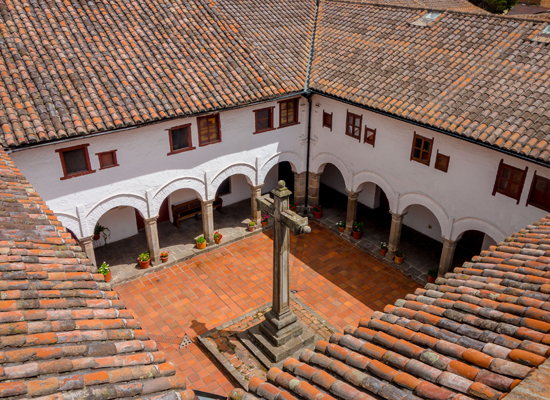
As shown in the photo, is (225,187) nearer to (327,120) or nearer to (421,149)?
(327,120)

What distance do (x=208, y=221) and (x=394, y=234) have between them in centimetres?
677

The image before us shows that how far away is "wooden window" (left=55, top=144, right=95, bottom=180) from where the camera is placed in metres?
13.5

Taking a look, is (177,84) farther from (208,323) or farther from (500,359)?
(500,359)

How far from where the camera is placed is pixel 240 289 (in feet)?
51.6

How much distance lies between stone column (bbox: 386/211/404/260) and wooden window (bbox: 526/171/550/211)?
478 cm

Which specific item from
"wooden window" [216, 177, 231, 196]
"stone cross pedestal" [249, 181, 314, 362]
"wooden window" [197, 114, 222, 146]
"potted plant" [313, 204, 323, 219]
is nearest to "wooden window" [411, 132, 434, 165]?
"potted plant" [313, 204, 323, 219]

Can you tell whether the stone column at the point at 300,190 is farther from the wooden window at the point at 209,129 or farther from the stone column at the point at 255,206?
the wooden window at the point at 209,129

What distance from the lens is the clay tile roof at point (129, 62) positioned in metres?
12.8

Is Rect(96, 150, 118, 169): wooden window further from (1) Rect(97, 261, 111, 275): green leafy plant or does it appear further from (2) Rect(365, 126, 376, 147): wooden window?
(2) Rect(365, 126, 376, 147): wooden window

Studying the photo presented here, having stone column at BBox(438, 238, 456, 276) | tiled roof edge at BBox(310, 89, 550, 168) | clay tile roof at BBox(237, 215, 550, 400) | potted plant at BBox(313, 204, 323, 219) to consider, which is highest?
clay tile roof at BBox(237, 215, 550, 400)

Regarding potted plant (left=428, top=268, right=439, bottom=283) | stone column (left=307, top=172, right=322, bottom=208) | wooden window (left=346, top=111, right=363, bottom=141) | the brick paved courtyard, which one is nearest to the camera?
the brick paved courtyard

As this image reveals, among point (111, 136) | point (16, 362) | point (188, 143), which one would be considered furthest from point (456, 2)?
point (16, 362)

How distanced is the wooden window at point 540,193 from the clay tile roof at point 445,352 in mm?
5900

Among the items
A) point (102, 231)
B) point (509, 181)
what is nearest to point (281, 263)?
point (509, 181)
